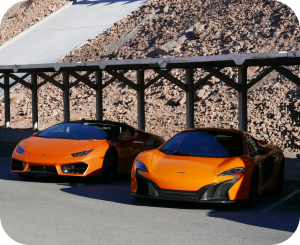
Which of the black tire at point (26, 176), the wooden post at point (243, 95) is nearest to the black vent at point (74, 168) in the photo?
the black tire at point (26, 176)

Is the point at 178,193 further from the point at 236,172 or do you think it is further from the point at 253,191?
the point at 253,191

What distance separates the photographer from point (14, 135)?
2200 cm

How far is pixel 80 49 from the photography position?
4028 cm

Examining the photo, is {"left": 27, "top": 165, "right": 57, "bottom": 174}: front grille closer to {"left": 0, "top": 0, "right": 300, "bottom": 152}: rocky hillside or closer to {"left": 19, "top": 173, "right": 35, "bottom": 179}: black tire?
{"left": 19, "top": 173, "right": 35, "bottom": 179}: black tire

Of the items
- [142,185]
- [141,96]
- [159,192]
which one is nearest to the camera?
[159,192]

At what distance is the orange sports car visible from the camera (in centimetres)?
1116

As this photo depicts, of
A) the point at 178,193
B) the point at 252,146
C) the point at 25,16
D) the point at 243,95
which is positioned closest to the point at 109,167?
the point at 252,146

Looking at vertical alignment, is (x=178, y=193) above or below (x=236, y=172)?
below

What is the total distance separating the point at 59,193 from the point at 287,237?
4.56m

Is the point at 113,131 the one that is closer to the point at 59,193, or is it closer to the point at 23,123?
the point at 59,193

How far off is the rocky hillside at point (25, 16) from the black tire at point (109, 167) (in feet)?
128

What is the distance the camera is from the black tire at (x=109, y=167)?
11.5 m

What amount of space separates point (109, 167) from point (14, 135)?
441 inches

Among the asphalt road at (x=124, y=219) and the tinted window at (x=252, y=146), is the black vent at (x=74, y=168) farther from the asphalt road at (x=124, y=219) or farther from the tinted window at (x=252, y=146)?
the tinted window at (x=252, y=146)
